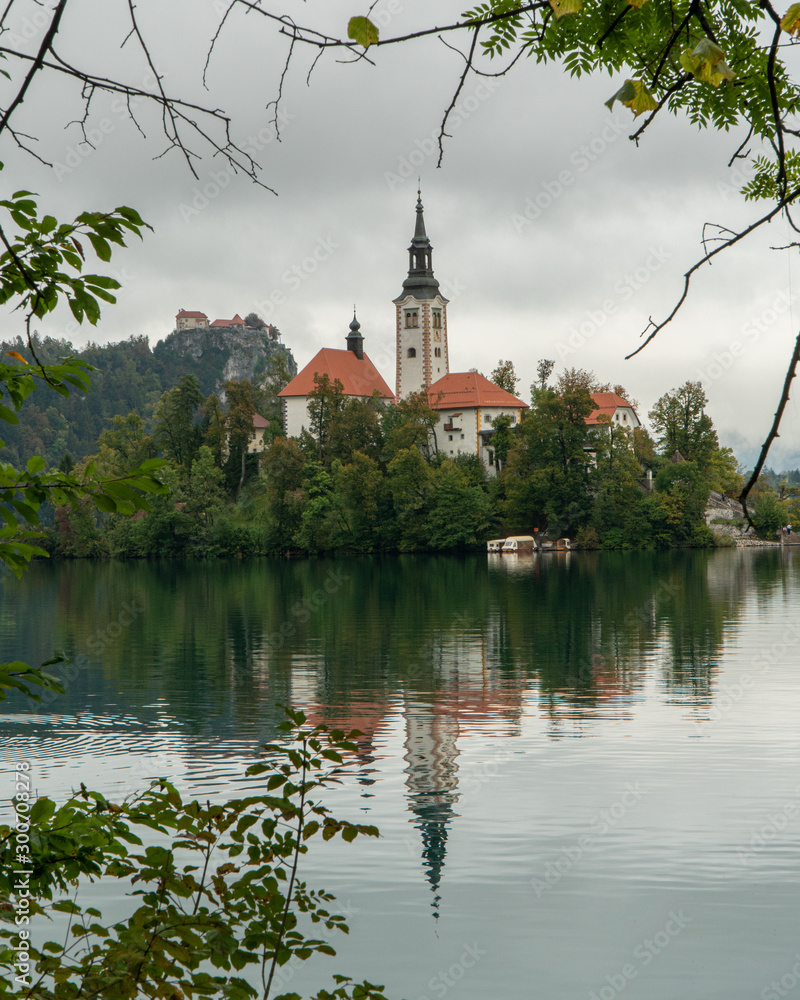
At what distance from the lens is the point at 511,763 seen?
1434cm

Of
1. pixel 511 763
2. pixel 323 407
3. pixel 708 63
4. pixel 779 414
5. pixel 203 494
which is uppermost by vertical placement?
pixel 323 407

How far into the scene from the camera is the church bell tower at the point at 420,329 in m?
103

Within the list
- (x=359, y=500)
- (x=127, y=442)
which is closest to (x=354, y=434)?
(x=359, y=500)

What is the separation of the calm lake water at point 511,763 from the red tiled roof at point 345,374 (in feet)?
228

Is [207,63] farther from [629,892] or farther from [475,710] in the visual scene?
[475,710]

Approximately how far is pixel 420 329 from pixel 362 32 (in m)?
102

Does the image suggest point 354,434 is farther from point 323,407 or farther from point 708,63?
point 708,63

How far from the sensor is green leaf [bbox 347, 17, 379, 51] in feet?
7.73

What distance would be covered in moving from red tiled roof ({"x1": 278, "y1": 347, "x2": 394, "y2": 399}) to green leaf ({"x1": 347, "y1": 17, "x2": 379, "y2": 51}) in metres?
100.0

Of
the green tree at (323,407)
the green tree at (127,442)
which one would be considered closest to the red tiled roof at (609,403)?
the green tree at (323,407)

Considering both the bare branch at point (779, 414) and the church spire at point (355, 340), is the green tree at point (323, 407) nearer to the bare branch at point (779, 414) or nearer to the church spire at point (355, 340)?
the church spire at point (355, 340)

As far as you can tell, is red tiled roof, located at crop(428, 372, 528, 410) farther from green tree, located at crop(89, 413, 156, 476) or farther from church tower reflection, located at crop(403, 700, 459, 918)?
church tower reflection, located at crop(403, 700, 459, 918)

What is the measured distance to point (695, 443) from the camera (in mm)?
91688

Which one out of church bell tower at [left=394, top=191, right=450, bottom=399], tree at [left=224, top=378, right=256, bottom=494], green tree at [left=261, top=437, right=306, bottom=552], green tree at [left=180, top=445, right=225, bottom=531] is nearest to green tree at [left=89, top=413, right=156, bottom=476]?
green tree at [left=180, top=445, right=225, bottom=531]
